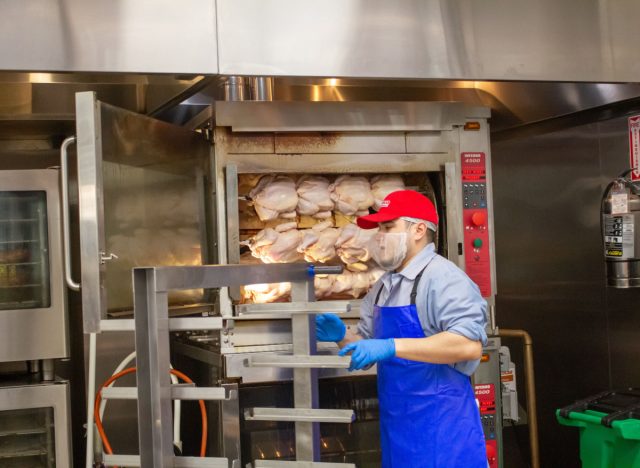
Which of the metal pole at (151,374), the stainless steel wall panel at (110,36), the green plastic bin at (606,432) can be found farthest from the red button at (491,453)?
the stainless steel wall panel at (110,36)

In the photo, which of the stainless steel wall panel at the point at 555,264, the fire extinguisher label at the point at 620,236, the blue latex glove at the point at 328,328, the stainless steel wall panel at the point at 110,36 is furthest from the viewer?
the stainless steel wall panel at the point at 555,264

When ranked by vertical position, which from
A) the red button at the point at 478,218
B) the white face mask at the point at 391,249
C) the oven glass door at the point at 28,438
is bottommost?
the oven glass door at the point at 28,438

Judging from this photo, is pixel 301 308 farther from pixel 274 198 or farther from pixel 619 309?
pixel 619 309

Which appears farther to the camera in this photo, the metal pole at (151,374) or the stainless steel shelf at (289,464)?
the stainless steel shelf at (289,464)

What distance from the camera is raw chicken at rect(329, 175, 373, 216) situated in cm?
338

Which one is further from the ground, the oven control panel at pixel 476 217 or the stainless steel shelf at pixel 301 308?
A: the oven control panel at pixel 476 217

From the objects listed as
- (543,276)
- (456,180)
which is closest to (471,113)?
(456,180)

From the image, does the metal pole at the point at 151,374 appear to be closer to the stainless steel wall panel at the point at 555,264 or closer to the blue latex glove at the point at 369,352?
the blue latex glove at the point at 369,352

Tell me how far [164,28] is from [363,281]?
1.28m

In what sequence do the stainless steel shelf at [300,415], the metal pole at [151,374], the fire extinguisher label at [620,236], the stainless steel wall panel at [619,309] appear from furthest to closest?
1. the stainless steel wall panel at [619,309]
2. the fire extinguisher label at [620,236]
3. the stainless steel shelf at [300,415]
4. the metal pole at [151,374]

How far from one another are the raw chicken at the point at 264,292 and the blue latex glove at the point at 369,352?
621mm

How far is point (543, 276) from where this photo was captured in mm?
4895

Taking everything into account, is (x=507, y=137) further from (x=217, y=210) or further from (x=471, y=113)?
(x=217, y=210)

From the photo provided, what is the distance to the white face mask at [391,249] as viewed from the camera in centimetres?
300
